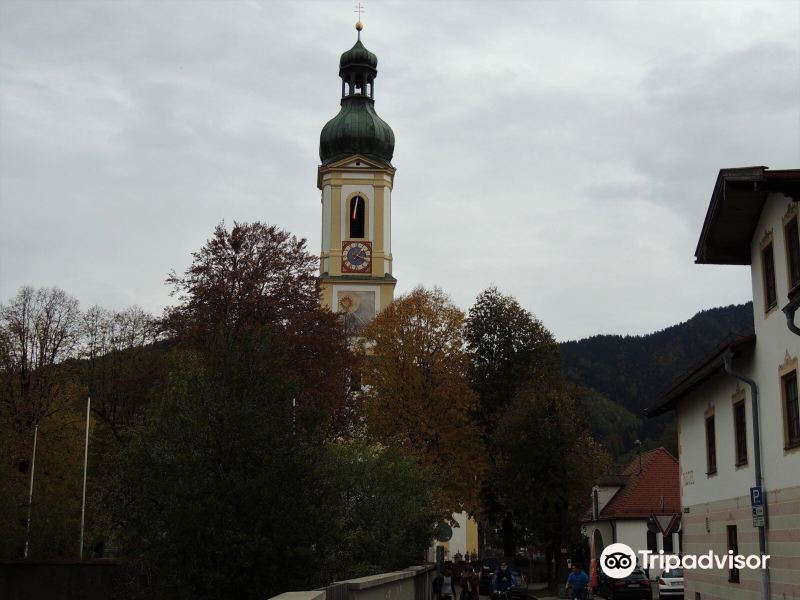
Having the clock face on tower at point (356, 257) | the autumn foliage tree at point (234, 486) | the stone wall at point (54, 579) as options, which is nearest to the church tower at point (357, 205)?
the clock face on tower at point (356, 257)

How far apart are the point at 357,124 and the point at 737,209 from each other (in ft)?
186

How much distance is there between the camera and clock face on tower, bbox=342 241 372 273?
69812 mm

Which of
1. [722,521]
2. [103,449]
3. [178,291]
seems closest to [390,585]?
[722,521]

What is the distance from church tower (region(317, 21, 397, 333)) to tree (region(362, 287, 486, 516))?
1071cm

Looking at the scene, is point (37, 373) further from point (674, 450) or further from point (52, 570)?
point (674, 450)

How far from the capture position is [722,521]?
21562mm

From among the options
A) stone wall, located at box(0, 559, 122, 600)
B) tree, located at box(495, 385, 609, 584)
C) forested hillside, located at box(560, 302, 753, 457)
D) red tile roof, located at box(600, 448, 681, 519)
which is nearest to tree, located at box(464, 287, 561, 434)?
red tile roof, located at box(600, 448, 681, 519)

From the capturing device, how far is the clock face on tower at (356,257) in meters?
69.8

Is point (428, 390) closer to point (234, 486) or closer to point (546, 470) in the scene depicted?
point (546, 470)

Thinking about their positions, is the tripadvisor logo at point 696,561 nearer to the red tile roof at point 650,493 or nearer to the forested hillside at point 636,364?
the red tile roof at point 650,493

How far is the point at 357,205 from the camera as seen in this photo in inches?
2815

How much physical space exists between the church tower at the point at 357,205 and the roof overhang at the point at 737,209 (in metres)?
44.8

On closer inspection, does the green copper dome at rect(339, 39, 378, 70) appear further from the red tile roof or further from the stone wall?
the stone wall

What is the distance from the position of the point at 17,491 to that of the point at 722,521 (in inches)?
985
